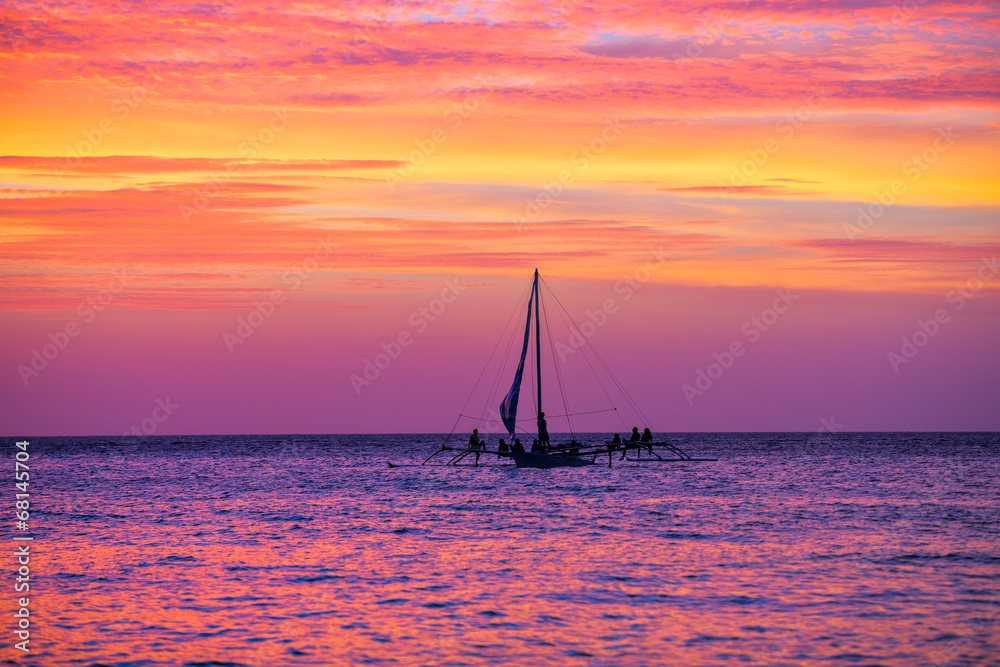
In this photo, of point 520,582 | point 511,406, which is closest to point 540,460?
point 511,406

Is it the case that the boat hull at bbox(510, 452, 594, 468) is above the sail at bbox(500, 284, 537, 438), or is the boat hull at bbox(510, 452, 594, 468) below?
below

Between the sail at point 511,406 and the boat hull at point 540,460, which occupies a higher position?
the sail at point 511,406

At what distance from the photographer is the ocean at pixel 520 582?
19.5 metres

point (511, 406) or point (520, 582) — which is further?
point (511, 406)

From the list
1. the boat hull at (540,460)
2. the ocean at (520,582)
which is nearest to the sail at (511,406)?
the boat hull at (540,460)

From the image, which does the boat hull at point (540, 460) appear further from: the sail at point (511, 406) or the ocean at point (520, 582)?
the ocean at point (520, 582)

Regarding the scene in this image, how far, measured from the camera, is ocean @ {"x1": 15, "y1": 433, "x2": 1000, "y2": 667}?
19.5 meters

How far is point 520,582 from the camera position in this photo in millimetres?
26516

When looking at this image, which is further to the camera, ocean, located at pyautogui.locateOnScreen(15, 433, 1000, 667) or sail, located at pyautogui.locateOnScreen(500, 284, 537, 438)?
sail, located at pyautogui.locateOnScreen(500, 284, 537, 438)

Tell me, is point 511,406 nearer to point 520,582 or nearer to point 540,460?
point 540,460

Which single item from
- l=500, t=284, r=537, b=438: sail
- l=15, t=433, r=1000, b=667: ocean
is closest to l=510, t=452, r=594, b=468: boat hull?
l=500, t=284, r=537, b=438: sail

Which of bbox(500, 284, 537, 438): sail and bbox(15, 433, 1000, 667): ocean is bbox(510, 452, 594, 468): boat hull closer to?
bbox(500, 284, 537, 438): sail

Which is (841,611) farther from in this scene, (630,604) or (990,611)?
(630,604)

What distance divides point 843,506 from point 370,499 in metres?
24.9
